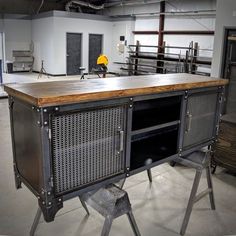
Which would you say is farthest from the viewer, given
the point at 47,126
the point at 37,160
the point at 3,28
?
the point at 3,28

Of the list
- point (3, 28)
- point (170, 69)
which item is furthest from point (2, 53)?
point (170, 69)

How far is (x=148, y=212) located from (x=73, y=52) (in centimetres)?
1039

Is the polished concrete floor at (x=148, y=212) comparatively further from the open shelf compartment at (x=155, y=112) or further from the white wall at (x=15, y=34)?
the white wall at (x=15, y=34)

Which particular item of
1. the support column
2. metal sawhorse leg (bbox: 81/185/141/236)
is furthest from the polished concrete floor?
the support column

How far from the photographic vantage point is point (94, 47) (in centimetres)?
1278

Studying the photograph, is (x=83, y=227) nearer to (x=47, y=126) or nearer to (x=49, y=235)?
(x=49, y=235)

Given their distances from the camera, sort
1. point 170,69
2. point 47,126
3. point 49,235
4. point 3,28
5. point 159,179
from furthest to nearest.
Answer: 1. point 3,28
2. point 170,69
3. point 159,179
4. point 49,235
5. point 47,126

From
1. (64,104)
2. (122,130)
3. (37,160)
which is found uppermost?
(64,104)

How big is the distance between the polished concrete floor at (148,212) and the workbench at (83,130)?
36.6 inches

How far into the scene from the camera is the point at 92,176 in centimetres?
156

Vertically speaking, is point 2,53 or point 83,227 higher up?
point 2,53

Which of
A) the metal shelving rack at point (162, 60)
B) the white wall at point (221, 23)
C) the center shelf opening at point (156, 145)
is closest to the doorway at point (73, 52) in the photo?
the metal shelving rack at point (162, 60)

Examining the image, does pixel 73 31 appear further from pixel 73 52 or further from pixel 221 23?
pixel 221 23

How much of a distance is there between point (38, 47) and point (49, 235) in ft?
37.1
